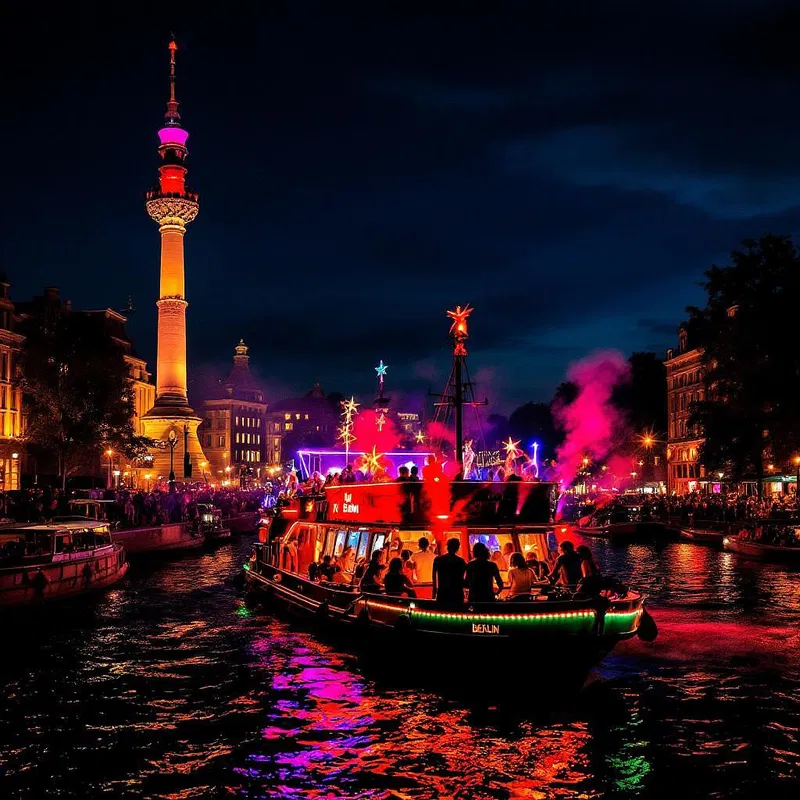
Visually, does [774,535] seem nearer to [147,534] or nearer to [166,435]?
[147,534]

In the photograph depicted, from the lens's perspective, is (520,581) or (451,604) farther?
(520,581)

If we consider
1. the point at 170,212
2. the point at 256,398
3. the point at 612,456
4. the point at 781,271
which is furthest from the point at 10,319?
the point at 256,398

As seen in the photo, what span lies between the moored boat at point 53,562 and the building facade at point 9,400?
35.9 meters

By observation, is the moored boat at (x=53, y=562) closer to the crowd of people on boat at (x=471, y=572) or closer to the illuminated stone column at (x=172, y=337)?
the crowd of people on boat at (x=471, y=572)

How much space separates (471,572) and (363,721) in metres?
3.35

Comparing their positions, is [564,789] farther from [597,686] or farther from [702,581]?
[702,581]

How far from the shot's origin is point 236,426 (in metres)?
187

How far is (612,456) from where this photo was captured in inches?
4555

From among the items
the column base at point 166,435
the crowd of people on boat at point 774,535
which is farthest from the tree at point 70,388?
the crowd of people on boat at point 774,535

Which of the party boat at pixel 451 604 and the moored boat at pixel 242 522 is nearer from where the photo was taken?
the party boat at pixel 451 604

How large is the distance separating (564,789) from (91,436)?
195 feet

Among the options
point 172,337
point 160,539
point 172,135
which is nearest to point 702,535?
point 160,539

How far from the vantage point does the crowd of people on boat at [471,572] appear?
17922 millimetres

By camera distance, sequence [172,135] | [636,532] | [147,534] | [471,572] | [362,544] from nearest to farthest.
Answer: [471,572] → [362,544] → [147,534] → [636,532] → [172,135]
